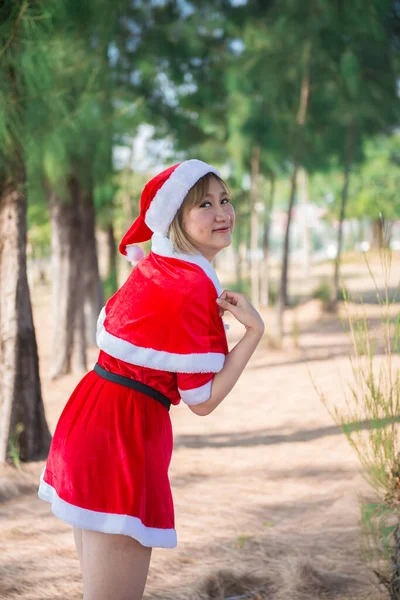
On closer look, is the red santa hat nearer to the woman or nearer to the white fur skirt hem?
the woman

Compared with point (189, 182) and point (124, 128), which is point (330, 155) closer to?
point (124, 128)

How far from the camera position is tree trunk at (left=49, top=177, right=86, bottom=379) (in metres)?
9.05

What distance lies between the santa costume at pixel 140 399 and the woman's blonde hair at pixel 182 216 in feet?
0.08

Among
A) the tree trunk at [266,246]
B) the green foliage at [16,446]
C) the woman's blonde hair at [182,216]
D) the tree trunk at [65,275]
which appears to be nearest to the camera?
the woman's blonde hair at [182,216]

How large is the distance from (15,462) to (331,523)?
194 centimetres

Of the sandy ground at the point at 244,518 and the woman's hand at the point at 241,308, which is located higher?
the woman's hand at the point at 241,308

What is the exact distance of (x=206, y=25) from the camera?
10602mm

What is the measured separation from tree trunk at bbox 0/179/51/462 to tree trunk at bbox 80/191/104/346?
17.9 ft

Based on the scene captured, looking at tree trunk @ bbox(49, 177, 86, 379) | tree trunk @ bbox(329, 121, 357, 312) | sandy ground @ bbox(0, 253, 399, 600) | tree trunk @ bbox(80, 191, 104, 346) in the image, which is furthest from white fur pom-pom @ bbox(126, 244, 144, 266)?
tree trunk @ bbox(329, 121, 357, 312)

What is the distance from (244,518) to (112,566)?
220 cm

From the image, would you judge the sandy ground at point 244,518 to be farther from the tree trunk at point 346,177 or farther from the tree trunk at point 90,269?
the tree trunk at point 346,177

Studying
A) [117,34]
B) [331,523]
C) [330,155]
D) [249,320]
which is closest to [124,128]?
[117,34]

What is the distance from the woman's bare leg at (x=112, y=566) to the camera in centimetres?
157

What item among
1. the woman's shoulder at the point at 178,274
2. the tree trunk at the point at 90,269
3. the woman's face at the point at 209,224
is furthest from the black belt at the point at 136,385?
the tree trunk at the point at 90,269
